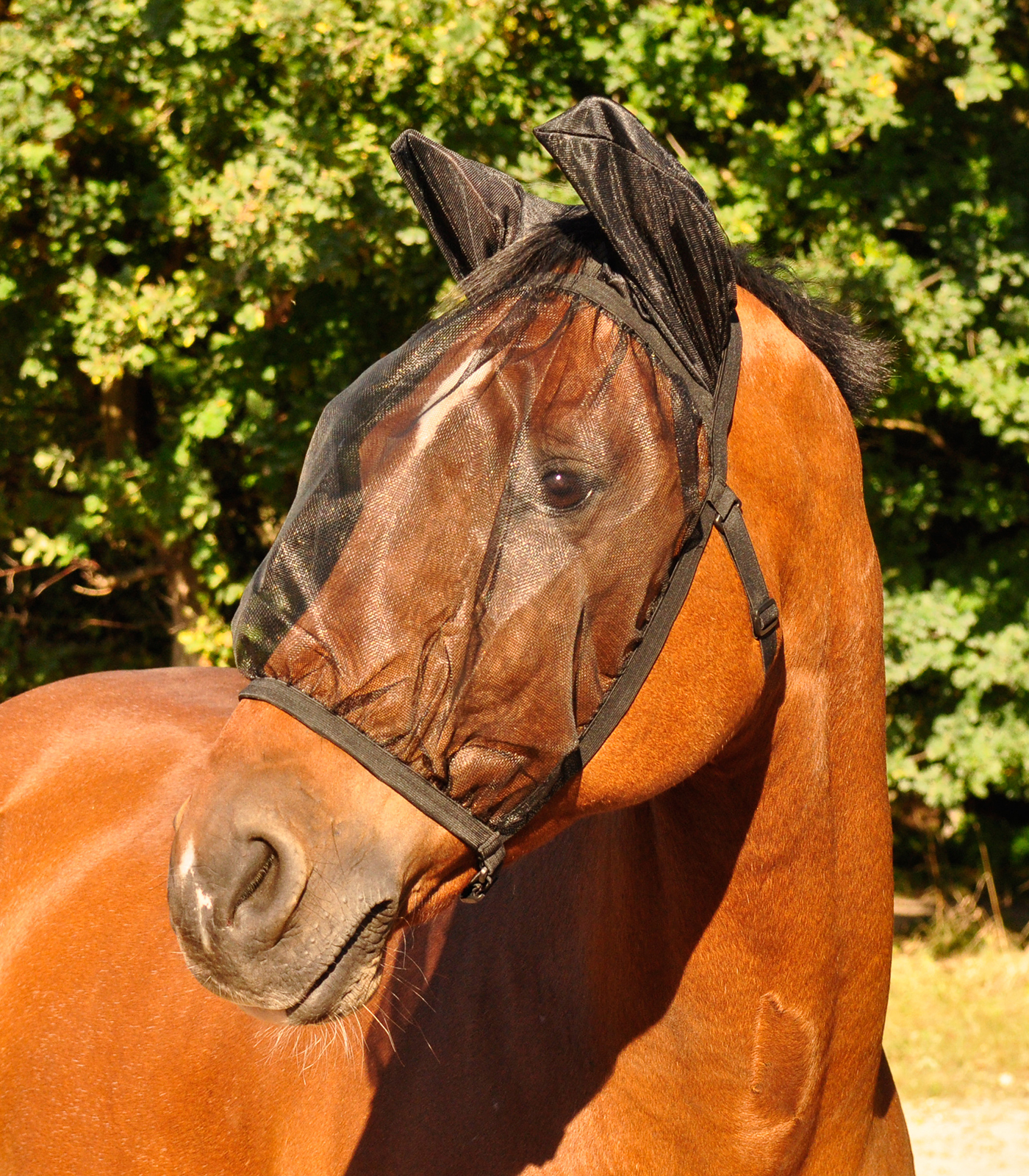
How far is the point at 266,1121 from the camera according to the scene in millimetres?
2037

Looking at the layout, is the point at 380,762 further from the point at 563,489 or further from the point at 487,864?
the point at 563,489

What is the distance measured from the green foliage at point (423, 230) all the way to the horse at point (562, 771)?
3.23 meters

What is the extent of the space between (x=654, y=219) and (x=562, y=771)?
710mm

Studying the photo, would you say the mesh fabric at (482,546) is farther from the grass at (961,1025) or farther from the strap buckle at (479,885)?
the grass at (961,1025)

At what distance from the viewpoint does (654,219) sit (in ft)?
4.85

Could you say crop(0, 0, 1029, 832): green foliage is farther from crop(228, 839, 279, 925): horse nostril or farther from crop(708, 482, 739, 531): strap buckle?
crop(228, 839, 279, 925): horse nostril

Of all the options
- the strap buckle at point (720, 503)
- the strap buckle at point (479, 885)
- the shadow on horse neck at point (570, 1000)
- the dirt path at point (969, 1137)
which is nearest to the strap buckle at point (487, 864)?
the strap buckle at point (479, 885)

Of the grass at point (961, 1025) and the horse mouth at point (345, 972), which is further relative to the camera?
the grass at point (961, 1025)

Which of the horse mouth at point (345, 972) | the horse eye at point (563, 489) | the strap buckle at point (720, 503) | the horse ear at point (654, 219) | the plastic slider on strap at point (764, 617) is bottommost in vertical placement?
the horse mouth at point (345, 972)

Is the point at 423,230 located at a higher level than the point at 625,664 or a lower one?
higher

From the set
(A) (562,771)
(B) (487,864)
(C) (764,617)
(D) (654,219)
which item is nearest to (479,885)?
(B) (487,864)

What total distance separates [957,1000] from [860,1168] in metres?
Result: 4.18

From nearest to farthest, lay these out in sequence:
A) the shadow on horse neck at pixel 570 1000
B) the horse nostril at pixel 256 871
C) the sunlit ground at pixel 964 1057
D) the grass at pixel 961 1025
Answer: the horse nostril at pixel 256 871 < the shadow on horse neck at pixel 570 1000 < the sunlit ground at pixel 964 1057 < the grass at pixel 961 1025

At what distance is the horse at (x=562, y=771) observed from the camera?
1331 mm
